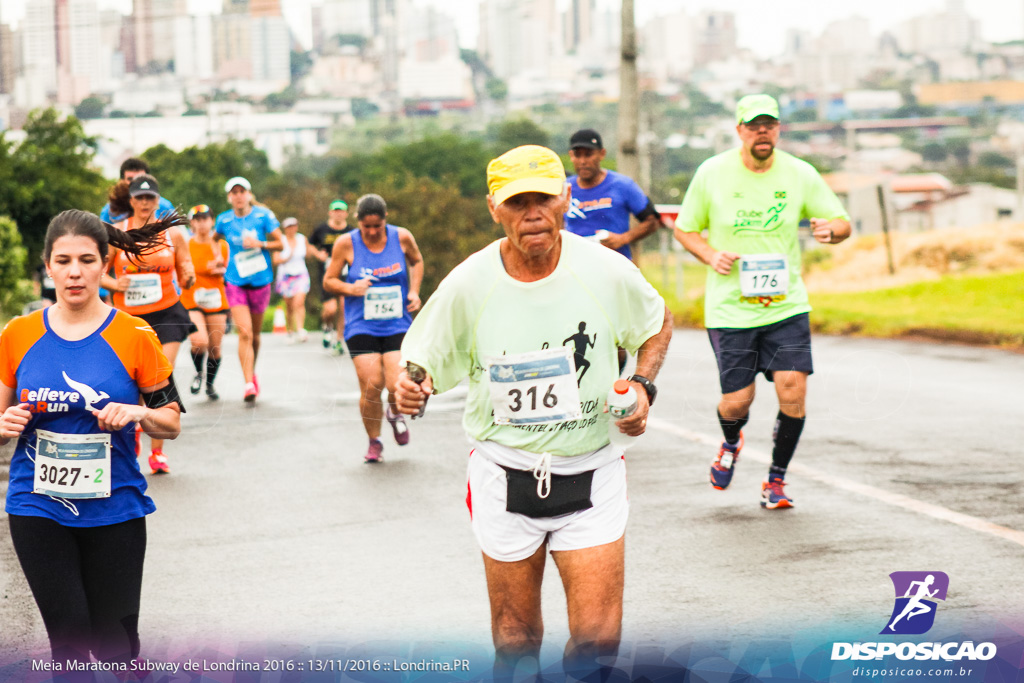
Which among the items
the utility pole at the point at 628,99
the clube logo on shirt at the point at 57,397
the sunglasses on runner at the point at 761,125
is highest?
the utility pole at the point at 628,99

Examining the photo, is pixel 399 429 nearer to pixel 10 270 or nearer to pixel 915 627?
pixel 915 627

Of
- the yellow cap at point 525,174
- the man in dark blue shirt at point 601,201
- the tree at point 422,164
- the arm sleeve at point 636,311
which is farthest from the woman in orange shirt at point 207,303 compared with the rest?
the tree at point 422,164

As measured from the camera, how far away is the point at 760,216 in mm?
7320

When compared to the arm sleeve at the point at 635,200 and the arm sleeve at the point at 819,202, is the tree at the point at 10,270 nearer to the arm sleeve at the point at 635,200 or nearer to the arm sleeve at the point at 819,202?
the arm sleeve at the point at 635,200

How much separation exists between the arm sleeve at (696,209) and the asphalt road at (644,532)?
1.60m

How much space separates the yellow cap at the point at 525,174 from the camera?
379cm

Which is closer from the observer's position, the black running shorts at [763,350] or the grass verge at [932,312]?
the black running shorts at [763,350]

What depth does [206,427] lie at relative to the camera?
11.3 m

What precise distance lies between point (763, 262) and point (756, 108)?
0.83m

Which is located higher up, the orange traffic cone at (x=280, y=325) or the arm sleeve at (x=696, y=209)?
the arm sleeve at (x=696, y=209)

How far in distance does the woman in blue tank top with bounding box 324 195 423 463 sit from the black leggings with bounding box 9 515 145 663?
16.6 ft

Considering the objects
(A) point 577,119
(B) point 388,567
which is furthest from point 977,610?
(A) point 577,119

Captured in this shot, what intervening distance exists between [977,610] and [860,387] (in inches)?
304

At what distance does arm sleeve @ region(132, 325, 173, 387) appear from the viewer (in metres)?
4.21
